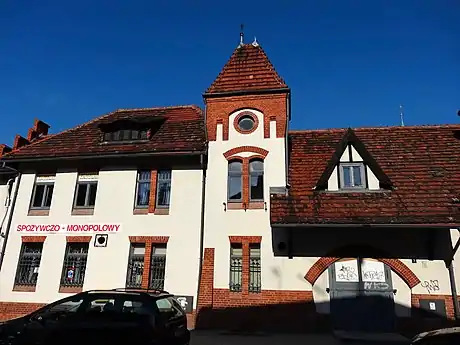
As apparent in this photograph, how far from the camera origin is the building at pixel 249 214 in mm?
12281

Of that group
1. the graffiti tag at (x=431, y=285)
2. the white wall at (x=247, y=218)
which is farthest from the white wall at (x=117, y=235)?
the graffiti tag at (x=431, y=285)

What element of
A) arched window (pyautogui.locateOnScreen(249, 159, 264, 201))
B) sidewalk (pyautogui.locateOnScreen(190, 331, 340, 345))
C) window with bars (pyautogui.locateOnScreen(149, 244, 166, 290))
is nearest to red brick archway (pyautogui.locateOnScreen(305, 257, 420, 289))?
sidewalk (pyautogui.locateOnScreen(190, 331, 340, 345))

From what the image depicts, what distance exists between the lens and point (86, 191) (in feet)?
51.9

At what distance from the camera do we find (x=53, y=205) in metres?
15.7

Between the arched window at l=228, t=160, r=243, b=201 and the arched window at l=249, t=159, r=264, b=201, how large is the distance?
40 cm

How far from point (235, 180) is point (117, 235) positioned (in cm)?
530

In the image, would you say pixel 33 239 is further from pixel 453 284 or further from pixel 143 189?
pixel 453 284

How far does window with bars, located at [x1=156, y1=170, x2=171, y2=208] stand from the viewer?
1500cm

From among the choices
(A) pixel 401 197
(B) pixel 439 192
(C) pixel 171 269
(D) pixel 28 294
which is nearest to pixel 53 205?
(D) pixel 28 294

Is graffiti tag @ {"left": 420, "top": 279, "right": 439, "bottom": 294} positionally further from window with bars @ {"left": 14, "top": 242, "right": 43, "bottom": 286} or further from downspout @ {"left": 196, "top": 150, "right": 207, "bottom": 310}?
window with bars @ {"left": 14, "top": 242, "right": 43, "bottom": 286}

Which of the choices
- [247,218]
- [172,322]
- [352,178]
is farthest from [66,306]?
[352,178]

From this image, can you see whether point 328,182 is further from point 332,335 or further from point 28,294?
point 28,294

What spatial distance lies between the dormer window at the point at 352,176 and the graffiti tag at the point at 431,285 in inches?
151

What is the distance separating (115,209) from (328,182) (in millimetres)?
8733
